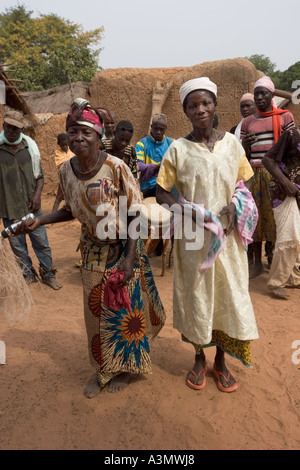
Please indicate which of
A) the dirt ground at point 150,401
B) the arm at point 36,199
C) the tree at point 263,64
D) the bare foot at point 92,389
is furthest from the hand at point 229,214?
the tree at point 263,64

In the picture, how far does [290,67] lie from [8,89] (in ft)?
78.9

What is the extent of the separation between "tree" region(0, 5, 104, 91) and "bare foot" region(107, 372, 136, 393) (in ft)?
51.5

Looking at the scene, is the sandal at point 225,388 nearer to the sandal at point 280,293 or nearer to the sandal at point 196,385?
the sandal at point 196,385

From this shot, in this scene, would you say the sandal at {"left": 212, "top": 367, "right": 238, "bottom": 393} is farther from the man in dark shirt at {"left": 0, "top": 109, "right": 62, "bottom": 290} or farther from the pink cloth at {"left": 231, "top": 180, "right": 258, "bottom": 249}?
the man in dark shirt at {"left": 0, "top": 109, "right": 62, "bottom": 290}

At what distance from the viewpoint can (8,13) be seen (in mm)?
24875

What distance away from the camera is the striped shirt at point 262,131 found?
4.23 metres

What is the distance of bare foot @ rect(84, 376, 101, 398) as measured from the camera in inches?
100

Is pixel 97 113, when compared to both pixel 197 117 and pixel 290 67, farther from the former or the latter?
pixel 290 67

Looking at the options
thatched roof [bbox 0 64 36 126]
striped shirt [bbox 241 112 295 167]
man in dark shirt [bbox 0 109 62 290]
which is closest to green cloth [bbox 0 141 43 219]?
man in dark shirt [bbox 0 109 62 290]

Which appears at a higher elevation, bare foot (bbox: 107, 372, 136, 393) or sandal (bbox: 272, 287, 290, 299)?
bare foot (bbox: 107, 372, 136, 393)

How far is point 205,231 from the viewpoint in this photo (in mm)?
2264

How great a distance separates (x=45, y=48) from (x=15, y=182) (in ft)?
66.0

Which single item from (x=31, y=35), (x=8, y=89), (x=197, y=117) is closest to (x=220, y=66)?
(x=8, y=89)

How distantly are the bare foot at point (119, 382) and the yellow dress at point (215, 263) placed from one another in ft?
1.99
